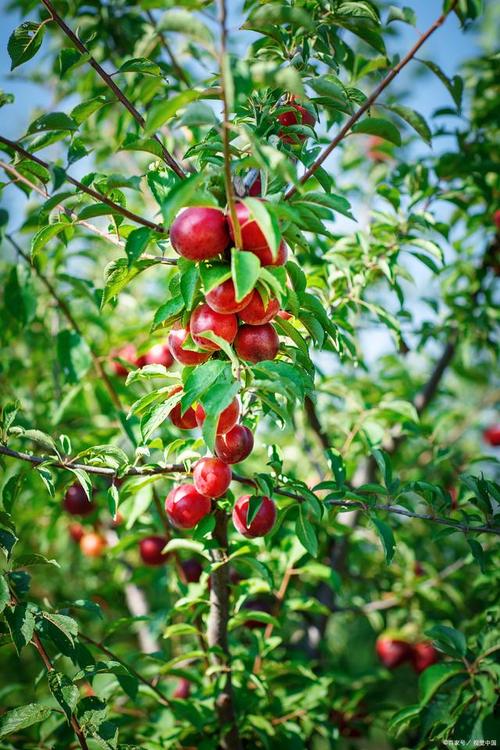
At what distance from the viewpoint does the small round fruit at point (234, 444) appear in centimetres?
98

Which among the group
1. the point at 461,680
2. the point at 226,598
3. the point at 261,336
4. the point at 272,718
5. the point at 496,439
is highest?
the point at 261,336

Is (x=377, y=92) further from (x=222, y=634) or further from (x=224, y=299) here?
(x=222, y=634)

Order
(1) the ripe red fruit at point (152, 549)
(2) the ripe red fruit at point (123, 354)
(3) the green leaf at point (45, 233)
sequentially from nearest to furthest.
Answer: (3) the green leaf at point (45, 233) < (1) the ripe red fruit at point (152, 549) < (2) the ripe red fruit at point (123, 354)

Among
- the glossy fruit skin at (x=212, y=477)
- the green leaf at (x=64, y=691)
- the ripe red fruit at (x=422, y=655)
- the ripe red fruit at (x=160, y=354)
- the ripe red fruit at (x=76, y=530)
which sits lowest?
the ripe red fruit at (x=422, y=655)

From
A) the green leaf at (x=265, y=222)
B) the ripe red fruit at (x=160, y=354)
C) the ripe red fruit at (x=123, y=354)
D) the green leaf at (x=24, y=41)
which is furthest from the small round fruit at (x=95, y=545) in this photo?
the green leaf at (x=265, y=222)

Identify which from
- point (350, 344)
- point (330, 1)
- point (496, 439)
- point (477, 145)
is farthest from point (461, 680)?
point (496, 439)

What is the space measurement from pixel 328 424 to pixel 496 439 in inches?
84.6

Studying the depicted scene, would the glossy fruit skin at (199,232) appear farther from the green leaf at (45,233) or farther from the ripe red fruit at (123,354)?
the ripe red fruit at (123,354)

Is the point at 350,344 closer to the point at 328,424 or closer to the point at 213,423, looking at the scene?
the point at 213,423

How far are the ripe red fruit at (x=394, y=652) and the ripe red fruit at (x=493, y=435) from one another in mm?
1798

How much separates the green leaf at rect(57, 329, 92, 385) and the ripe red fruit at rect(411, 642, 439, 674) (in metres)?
2.02

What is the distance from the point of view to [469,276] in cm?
238

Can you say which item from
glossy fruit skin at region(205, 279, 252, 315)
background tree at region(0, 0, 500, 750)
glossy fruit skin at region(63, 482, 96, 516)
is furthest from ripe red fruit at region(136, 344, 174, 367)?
glossy fruit skin at region(205, 279, 252, 315)

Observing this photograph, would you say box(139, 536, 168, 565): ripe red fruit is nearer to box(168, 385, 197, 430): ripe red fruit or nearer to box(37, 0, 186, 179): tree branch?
box(168, 385, 197, 430): ripe red fruit
